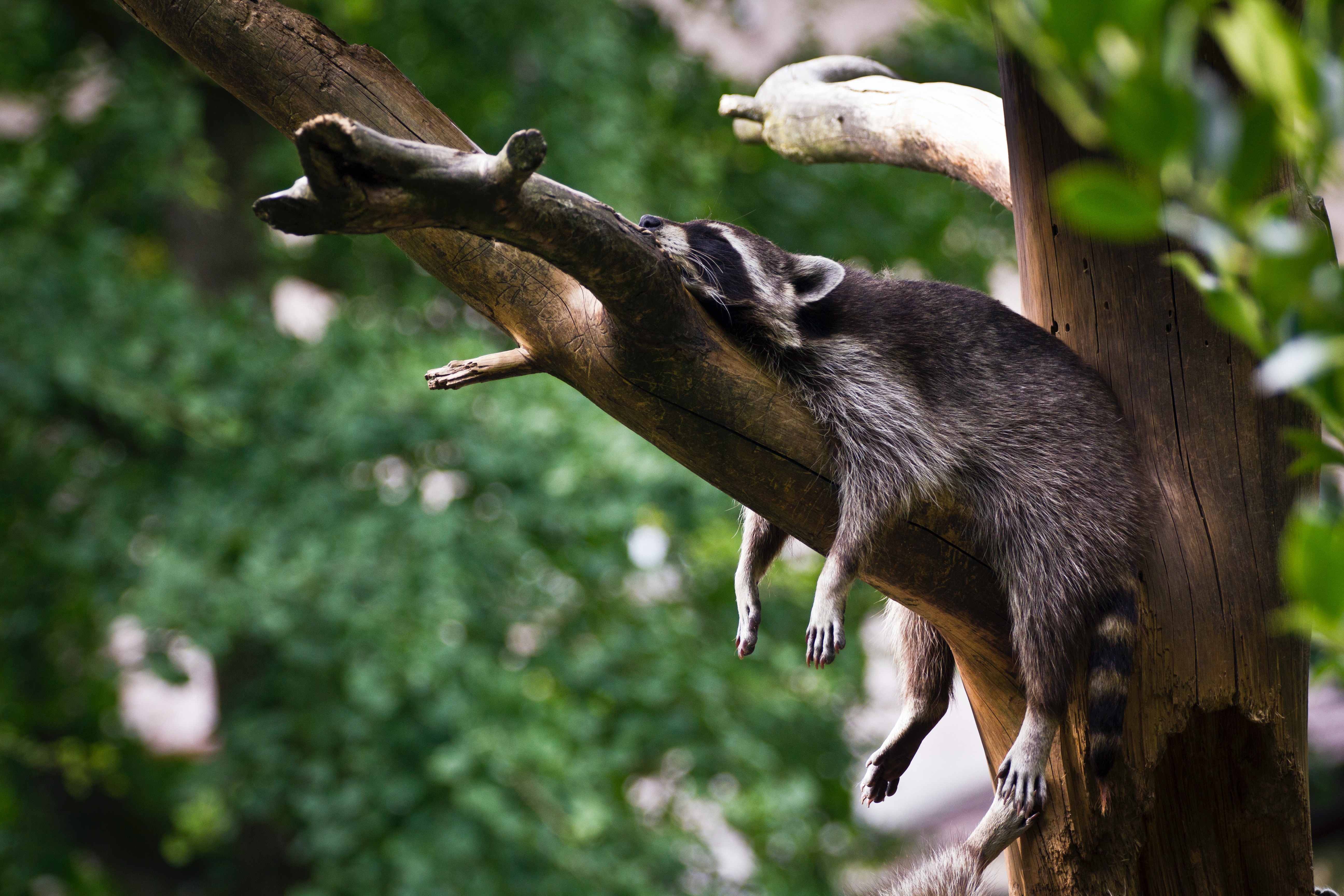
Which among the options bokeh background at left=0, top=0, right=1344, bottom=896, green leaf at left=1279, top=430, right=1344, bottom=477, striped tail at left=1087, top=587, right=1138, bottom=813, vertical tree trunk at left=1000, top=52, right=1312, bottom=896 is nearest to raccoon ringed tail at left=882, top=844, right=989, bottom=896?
vertical tree trunk at left=1000, top=52, right=1312, bottom=896

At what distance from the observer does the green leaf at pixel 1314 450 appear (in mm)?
548

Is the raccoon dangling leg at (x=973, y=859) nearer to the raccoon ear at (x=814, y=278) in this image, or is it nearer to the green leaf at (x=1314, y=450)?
the raccoon ear at (x=814, y=278)

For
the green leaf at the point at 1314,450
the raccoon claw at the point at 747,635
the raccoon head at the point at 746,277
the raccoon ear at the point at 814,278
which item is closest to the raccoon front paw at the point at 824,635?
the raccoon claw at the point at 747,635

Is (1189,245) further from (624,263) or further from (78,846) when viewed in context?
(78,846)

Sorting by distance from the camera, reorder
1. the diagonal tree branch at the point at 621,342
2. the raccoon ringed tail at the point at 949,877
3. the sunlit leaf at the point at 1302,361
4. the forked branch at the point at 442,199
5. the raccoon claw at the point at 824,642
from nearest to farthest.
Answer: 1. the sunlit leaf at the point at 1302,361
2. the forked branch at the point at 442,199
3. the diagonal tree branch at the point at 621,342
4. the raccoon claw at the point at 824,642
5. the raccoon ringed tail at the point at 949,877

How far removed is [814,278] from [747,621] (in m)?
0.73

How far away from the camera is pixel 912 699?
7.39ft

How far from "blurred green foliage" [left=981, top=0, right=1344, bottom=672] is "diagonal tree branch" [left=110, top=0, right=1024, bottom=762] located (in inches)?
43.3

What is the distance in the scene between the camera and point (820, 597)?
74.5 inches

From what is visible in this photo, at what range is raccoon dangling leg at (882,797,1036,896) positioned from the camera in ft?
6.28

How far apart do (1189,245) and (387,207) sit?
147 centimetres

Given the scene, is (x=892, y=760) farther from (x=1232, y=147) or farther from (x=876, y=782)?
(x=1232, y=147)

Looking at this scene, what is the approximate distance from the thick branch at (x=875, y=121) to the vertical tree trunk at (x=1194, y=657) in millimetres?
570

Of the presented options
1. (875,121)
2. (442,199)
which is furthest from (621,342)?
(875,121)
